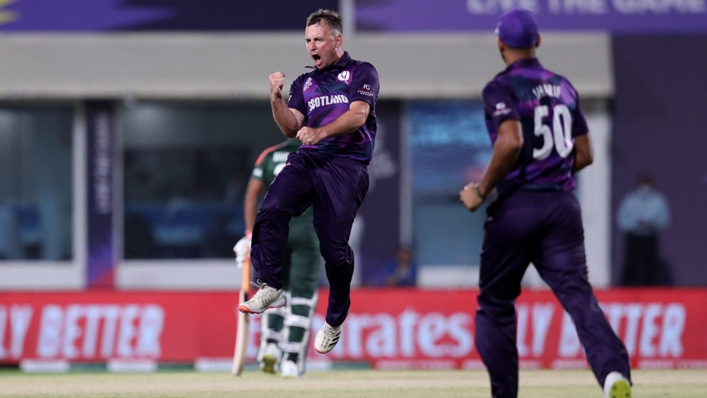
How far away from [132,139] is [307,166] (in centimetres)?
1151

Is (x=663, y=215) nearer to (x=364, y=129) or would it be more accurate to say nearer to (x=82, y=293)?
(x=82, y=293)

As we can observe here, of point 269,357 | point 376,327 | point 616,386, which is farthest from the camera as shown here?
Result: point 376,327

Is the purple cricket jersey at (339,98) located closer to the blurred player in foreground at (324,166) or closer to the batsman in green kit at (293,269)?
the blurred player in foreground at (324,166)

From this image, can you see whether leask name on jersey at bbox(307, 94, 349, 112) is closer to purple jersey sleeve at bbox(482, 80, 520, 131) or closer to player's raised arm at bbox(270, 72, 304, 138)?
player's raised arm at bbox(270, 72, 304, 138)

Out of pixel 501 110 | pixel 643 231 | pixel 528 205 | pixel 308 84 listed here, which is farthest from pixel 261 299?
pixel 643 231

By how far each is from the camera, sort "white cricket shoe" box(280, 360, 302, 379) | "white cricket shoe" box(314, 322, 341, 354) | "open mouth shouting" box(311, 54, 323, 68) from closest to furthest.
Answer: "open mouth shouting" box(311, 54, 323, 68) → "white cricket shoe" box(314, 322, 341, 354) → "white cricket shoe" box(280, 360, 302, 379)

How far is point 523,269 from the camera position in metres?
6.54

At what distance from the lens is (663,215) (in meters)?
17.3

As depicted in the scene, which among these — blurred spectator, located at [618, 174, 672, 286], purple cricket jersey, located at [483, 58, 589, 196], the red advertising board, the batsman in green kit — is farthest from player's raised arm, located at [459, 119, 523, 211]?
blurred spectator, located at [618, 174, 672, 286]

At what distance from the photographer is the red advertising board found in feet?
42.4

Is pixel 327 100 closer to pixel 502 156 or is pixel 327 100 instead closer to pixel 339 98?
pixel 339 98

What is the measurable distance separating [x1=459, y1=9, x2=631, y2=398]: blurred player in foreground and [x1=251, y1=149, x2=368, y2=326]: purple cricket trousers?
118cm

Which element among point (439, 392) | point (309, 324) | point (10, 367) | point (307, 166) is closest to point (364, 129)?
point (307, 166)

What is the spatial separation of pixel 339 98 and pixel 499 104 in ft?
4.74
